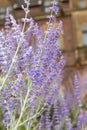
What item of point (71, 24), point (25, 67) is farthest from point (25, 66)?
point (71, 24)

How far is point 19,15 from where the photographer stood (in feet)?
70.6

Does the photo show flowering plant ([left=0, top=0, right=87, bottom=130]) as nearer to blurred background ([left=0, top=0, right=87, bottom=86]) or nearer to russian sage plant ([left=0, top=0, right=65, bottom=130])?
russian sage plant ([left=0, top=0, right=65, bottom=130])

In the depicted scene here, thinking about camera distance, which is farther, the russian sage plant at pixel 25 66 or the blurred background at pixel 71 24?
the blurred background at pixel 71 24

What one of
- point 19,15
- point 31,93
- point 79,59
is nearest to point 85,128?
point 31,93

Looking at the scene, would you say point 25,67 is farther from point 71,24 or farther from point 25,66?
point 71,24

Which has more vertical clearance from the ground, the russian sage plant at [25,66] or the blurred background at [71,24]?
the blurred background at [71,24]

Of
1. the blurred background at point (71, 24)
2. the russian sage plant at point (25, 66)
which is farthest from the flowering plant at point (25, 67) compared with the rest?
the blurred background at point (71, 24)

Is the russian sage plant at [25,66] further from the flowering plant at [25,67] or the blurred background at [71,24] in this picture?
the blurred background at [71,24]

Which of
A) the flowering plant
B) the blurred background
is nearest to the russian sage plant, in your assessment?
the flowering plant

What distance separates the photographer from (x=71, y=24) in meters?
21.3

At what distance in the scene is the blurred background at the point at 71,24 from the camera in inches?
805

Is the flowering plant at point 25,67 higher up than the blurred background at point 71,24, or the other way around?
the blurred background at point 71,24

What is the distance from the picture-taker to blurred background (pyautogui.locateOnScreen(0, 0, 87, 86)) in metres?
20.4

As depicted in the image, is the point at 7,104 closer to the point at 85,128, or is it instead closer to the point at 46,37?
the point at 46,37
